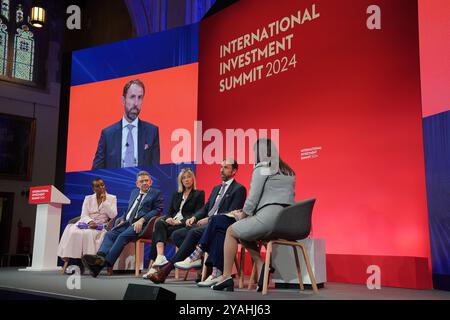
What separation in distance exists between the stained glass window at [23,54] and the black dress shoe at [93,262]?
7056 mm

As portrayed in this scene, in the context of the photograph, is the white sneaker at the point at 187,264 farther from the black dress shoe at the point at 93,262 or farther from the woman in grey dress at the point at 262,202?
the black dress shoe at the point at 93,262

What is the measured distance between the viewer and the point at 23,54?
10.4 m

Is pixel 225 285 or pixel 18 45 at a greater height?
pixel 18 45

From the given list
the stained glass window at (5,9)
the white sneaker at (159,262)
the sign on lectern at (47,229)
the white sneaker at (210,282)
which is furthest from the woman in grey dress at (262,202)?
the stained glass window at (5,9)

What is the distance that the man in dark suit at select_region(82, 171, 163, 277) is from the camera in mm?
4512

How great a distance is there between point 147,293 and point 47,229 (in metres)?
4.14

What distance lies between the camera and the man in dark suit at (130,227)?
451 cm

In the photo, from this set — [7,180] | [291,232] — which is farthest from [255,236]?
[7,180]

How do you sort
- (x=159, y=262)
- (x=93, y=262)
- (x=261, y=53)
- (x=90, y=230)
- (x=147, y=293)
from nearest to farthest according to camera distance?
(x=147, y=293)
(x=159, y=262)
(x=93, y=262)
(x=90, y=230)
(x=261, y=53)

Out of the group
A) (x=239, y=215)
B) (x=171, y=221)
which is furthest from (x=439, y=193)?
(x=171, y=221)

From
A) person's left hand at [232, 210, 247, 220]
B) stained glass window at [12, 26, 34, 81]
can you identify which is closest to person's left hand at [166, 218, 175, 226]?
person's left hand at [232, 210, 247, 220]

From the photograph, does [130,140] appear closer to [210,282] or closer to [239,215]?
[239,215]

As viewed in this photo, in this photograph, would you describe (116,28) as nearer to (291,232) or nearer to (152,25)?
(152,25)

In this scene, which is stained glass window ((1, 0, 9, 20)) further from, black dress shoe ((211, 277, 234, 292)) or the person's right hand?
black dress shoe ((211, 277, 234, 292))
